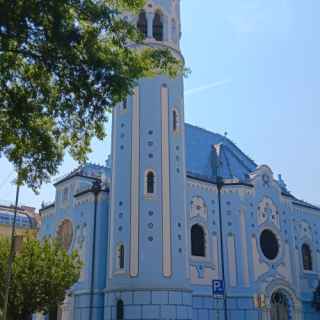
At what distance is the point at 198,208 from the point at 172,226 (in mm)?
4441

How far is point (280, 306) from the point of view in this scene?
33.6 m

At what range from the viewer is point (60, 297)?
23.6m

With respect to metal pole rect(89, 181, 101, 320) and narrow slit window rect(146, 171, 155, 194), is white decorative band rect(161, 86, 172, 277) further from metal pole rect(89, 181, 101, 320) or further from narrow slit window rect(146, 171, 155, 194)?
metal pole rect(89, 181, 101, 320)

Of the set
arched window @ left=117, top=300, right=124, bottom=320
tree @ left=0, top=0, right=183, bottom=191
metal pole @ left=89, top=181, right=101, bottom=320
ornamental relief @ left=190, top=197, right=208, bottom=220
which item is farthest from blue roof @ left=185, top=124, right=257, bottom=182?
tree @ left=0, top=0, right=183, bottom=191

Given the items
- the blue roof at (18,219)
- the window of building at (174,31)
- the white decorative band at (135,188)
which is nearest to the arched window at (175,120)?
the white decorative band at (135,188)

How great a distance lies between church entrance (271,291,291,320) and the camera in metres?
33.1

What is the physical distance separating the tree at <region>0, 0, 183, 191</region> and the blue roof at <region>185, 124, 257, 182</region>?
19969mm

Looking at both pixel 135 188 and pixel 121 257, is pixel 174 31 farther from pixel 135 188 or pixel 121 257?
pixel 121 257

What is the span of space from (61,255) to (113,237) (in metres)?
5.03

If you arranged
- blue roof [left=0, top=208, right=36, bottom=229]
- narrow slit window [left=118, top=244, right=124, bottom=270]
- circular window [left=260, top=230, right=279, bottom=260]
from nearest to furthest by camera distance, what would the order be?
narrow slit window [left=118, top=244, right=124, bottom=270] < circular window [left=260, top=230, right=279, bottom=260] < blue roof [left=0, top=208, right=36, bottom=229]

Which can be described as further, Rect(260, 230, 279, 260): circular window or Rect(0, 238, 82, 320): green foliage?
Rect(260, 230, 279, 260): circular window

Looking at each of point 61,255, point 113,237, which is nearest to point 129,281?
point 113,237

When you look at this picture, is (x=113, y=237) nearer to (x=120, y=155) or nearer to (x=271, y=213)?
(x=120, y=155)

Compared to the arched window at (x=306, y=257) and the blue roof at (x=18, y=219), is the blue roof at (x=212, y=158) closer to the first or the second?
the arched window at (x=306, y=257)
